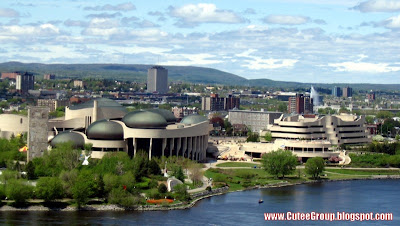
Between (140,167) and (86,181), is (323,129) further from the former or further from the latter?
(86,181)

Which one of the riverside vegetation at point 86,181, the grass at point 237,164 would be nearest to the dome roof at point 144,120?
the grass at point 237,164

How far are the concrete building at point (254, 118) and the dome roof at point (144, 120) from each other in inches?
2611

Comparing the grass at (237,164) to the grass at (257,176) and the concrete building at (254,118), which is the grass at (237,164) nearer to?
the grass at (257,176)

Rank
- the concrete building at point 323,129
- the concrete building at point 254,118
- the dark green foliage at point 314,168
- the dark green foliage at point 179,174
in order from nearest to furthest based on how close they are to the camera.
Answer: the dark green foliage at point 179,174 → the dark green foliage at point 314,168 → the concrete building at point 323,129 → the concrete building at point 254,118

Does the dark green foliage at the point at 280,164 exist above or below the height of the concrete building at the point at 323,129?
below

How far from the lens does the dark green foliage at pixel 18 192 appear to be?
75875 mm

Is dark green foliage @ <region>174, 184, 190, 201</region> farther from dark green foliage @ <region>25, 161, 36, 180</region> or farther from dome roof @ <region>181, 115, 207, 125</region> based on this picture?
dome roof @ <region>181, 115, 207, 125</region>

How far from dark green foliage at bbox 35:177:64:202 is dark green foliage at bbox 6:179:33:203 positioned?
2.72ft

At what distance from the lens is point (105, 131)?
108 metres

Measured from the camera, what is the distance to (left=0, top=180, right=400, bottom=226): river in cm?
7125

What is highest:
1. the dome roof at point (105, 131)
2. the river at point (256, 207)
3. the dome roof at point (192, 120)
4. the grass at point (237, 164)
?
the dome roof at point (192, 120)

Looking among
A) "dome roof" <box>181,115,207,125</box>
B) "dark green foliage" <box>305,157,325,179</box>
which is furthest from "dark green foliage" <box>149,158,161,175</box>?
"dome roof" <box>181,115,207,125</box>

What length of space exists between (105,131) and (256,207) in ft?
110

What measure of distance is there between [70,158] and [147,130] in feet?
61.3
